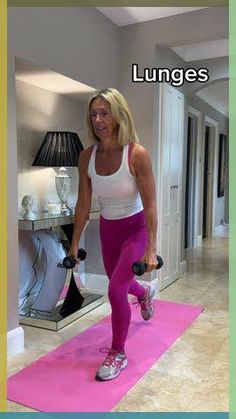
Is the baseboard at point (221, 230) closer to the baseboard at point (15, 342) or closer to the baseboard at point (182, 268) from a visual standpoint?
the baseboard at point (182, 268)

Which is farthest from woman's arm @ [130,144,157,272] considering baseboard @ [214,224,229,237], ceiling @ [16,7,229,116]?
baseboard @ [214,224,229,237]

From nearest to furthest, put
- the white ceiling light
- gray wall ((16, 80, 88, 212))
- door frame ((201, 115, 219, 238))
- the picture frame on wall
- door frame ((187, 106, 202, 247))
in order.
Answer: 1. gray wall ((16, 80, 88, 212))
2. the white ceiling light
3. door frame ((187, 106, 202, 247))
4. door frame ((201, 115, 219, 238))
5. the picture frame on wall

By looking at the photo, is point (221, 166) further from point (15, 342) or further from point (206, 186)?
point (15, 342)

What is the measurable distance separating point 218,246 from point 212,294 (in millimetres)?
2732

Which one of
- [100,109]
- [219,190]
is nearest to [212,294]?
[100,109]

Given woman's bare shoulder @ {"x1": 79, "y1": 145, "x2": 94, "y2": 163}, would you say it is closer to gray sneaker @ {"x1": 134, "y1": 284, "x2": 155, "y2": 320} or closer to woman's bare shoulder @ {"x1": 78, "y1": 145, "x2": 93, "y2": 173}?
woman's bare shoulder @ {"x1": 78, "y1": 145, "x2": 93, "y2": 173}

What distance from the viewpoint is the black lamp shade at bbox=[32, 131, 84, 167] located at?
2.87 meters

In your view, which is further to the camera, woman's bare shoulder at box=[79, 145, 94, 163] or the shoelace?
woman's bare shoulder at box=[79, 145, 94, 163]

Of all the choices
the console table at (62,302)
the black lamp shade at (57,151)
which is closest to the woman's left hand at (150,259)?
the console table at (62,302)

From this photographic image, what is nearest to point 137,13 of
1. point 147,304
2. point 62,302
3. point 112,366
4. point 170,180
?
point 170,180

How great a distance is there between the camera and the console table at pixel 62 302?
2.56m

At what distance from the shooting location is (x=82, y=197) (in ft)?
7.47

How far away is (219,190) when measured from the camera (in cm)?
766
